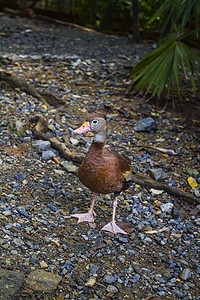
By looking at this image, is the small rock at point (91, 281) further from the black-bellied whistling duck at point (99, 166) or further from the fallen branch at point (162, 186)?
the fallen branch at point (162, 186)

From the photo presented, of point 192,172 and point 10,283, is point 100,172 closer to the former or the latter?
point 10,283

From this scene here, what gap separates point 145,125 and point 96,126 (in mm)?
2563

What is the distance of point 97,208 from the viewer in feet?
13.0

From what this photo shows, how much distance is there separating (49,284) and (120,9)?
437 inches

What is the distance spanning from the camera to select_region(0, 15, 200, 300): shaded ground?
9.61 ft

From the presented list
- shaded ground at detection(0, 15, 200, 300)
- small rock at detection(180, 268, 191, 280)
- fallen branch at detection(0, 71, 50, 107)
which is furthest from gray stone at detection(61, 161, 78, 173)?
small rock at detection(180, 268, 191, 280)

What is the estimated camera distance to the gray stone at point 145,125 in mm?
5723

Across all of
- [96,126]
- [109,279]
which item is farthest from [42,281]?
[96,126]

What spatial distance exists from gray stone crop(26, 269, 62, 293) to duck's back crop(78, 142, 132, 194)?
36.9 inches

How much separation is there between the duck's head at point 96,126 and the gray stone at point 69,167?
1207 millimetres

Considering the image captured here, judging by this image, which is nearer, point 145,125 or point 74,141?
point 74,141

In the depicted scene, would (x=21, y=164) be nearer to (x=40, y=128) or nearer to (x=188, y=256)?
(x=40, y=128)

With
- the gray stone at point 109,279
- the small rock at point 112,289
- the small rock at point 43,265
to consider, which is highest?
the small rock at point 43,265

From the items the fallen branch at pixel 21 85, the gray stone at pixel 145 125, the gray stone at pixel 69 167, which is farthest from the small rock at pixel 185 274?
the fallen branch at pixel 21 85
